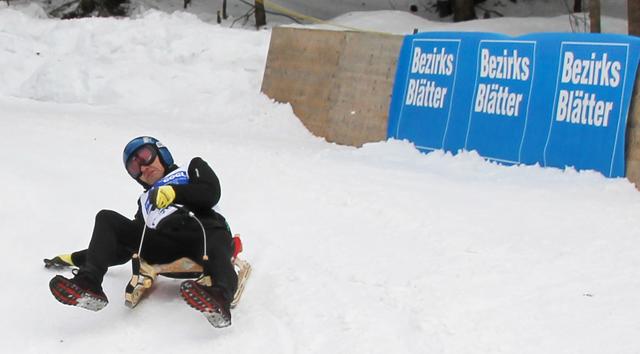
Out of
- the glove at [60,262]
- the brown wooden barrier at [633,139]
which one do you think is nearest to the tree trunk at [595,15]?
the brown wooden barrier at [633,139]

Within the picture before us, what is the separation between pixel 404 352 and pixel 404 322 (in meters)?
0.39

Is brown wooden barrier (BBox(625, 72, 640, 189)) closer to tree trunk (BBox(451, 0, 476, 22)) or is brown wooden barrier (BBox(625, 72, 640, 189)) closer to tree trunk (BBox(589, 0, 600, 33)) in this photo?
tree trunk (BBox(589, 0, 600, 33))

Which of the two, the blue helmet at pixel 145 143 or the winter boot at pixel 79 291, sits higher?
the blue helmet at pixel 145 143

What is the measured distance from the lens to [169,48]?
15.0 metres

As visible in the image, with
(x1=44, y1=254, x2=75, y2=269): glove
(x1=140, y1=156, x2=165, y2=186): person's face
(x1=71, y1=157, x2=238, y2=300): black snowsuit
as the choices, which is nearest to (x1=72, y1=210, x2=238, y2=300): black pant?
(x1=71, y1=157, x2=238, y2=300): black snowsuit

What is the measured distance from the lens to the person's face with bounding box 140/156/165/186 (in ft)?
17.7

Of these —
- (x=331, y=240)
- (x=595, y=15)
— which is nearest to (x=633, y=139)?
(x=331, y=240)

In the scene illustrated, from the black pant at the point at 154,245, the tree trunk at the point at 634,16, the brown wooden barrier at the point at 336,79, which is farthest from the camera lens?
the tree trunk at the point at 634,16

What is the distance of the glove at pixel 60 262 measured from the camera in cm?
593

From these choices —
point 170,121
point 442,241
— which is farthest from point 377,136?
point 442,241

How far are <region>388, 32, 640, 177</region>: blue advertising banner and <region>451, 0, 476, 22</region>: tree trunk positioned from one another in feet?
30.8

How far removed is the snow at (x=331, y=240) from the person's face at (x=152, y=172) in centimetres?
72

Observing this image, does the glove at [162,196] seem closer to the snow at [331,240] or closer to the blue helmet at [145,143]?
the blue helmet at [145,143]

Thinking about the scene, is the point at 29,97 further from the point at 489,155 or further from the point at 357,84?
the point at 489,155
